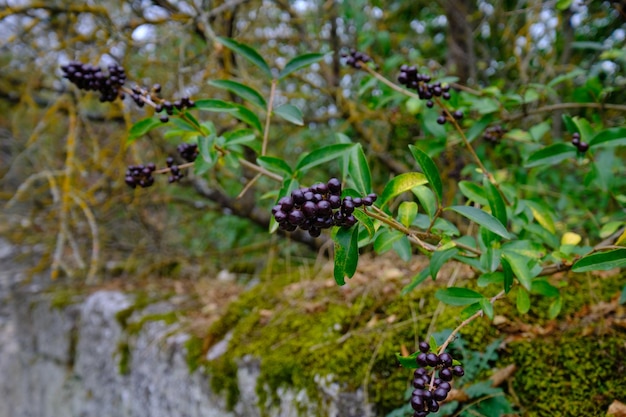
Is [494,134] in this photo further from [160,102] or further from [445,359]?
[160,102]

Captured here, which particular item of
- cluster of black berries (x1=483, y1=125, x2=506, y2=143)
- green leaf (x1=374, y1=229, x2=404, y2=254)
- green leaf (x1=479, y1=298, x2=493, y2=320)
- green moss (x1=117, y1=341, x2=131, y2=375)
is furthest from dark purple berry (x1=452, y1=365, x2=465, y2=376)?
green moss (x1=117, y1=341, x2=131, y2=375)

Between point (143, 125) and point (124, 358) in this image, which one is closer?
point (143, 125)

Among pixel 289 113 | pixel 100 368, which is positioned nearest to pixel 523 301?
A: pixel 289 113

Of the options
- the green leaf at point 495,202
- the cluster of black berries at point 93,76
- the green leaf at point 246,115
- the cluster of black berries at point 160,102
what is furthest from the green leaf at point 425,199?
the cluster of black berries at point 93,76

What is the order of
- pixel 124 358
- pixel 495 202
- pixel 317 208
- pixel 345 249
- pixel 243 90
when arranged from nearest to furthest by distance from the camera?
pixel 317 208, pixel 345 249, pixel 495 202, pixel 243 90, pixel 124 358

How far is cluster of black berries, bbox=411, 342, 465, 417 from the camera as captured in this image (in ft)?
2.12

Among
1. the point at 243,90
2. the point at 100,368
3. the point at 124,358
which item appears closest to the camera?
→ the point at 243,90

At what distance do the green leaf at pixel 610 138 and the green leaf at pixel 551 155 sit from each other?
0.06 meters

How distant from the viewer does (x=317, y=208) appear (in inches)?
25.0

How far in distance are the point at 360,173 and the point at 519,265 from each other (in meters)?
0.40

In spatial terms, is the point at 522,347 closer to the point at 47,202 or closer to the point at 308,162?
the point at 308,162

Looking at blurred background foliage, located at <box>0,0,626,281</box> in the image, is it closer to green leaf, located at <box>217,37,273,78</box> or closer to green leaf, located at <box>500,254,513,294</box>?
green leaf, located at <box>217,37,273,78</box>

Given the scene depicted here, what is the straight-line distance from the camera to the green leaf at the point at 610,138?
3.39 feet

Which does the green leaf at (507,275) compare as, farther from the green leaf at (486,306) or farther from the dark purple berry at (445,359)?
the dark purple berry at (445,359)
